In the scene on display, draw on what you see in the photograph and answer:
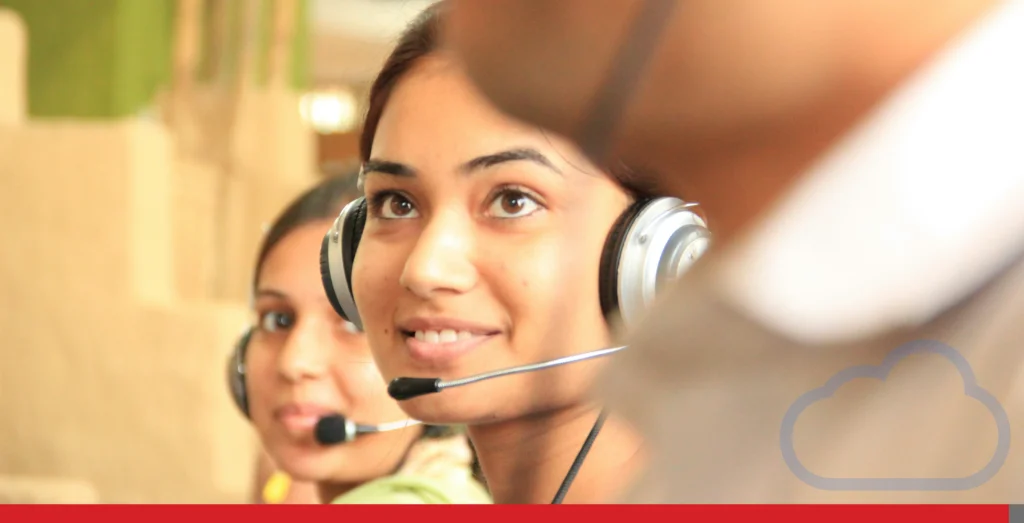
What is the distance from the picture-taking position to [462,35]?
25cm

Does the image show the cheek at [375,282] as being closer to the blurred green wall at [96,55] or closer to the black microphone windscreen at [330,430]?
the black microphone windscreen at [330,430]

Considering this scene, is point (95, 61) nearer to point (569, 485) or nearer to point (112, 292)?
point (112, 292)

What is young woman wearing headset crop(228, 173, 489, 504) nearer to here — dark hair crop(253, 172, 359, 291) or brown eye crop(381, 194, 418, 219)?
dark hair crop(253, 172, 359, 291)

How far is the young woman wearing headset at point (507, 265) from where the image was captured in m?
0.29

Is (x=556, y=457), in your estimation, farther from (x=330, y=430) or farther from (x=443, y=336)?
(x=330, y=430)

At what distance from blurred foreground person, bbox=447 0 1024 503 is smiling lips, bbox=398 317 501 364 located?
8 cm

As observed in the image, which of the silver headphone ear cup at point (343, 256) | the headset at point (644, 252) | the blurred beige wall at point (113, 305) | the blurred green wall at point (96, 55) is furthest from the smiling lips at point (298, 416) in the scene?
the blurred green wall at point (96, 55)

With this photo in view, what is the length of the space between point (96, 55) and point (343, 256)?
2041mm

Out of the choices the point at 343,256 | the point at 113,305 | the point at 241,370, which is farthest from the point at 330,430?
the point at 113,305

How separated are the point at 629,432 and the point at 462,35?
0.39 feet

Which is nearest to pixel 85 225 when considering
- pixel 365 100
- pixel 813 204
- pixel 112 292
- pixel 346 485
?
pixel 112 292

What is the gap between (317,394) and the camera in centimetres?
64

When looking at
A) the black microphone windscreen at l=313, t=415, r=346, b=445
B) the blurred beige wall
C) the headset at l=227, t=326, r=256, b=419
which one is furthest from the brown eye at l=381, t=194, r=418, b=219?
the blurred beige wall

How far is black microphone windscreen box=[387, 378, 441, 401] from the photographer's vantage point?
0.31 meters
